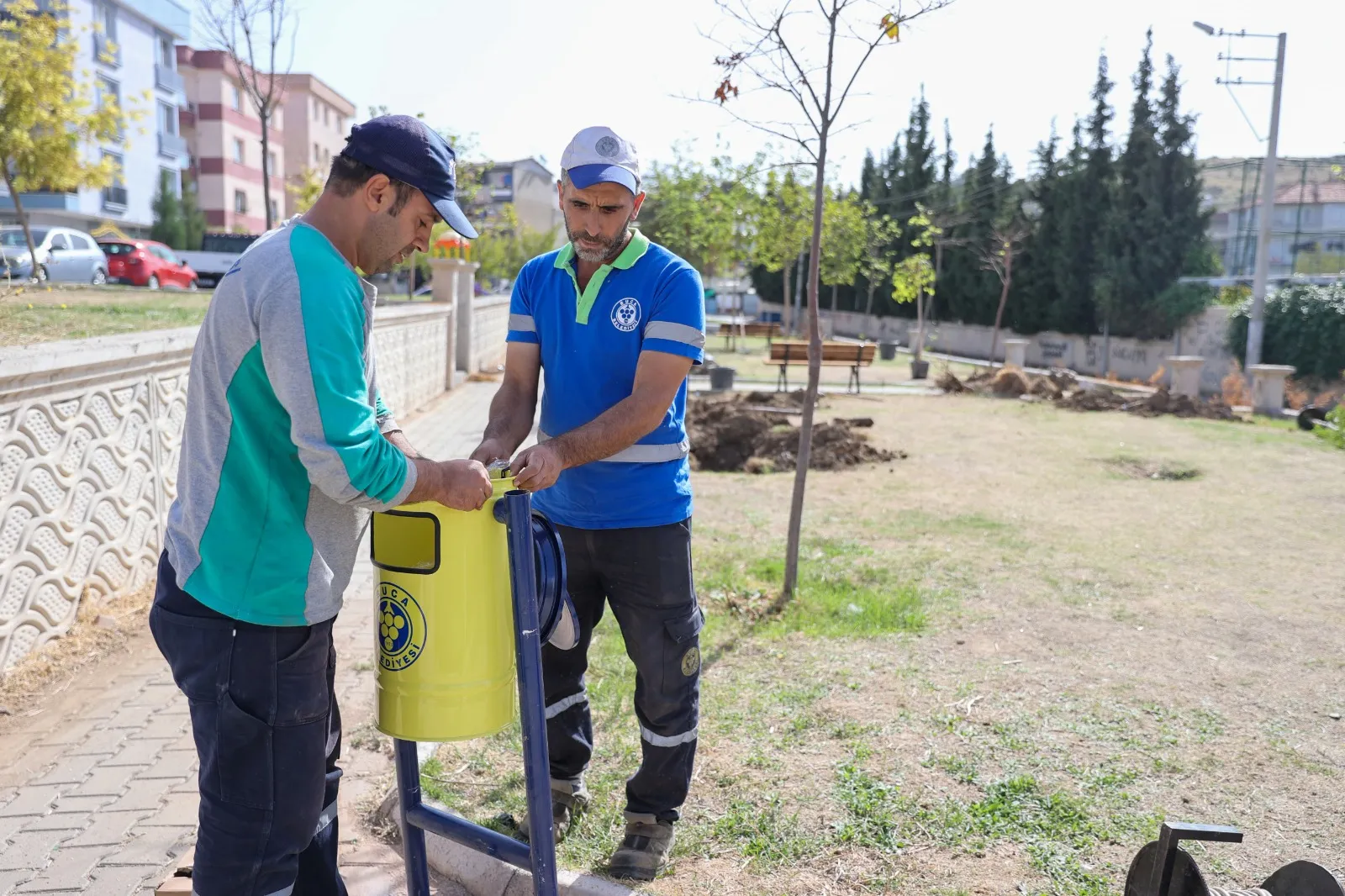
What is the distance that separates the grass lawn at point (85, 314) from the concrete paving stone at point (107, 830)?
141 inches

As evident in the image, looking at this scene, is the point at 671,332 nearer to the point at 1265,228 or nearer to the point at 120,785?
the point at 120,785

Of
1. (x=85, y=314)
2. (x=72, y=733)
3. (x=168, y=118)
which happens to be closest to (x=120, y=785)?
(x=72, y=733)

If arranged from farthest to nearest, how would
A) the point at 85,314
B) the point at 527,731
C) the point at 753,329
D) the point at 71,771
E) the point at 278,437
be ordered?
the point at 753,329 < the point at 85,314 < the point at 71,771 < the point at 527,731 < the point at 278,437

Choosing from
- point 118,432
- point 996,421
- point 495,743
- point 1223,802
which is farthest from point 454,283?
point 1223,802

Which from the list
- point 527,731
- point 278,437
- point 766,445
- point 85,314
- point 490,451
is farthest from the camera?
point 766,445

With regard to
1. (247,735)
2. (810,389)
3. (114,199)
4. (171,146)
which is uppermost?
(171,146)

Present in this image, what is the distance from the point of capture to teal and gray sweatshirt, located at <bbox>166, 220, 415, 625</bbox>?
1936 mm

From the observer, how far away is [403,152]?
2.05 m

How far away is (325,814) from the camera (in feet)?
8.32

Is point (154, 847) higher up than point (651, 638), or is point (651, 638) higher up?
point (651, 638)

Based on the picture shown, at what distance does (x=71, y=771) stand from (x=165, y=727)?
1.42ft

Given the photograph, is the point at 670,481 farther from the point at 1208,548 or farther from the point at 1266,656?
the point at 1208,548

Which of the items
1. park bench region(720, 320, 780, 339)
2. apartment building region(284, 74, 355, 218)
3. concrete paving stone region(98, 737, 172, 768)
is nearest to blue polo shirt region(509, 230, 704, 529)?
concrete paving stone region(98, 737, 172, 768)

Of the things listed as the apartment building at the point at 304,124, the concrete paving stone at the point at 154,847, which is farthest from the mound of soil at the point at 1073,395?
the apartment building at the point at 304,124
